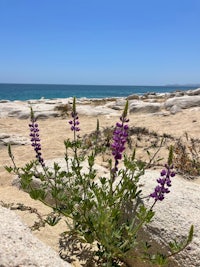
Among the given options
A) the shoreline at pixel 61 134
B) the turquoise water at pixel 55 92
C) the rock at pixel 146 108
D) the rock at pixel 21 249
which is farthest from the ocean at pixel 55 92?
the rock at pixel 21 249

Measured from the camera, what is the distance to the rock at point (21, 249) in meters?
2.38

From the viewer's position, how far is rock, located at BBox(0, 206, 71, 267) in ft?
7.82

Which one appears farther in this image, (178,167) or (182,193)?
(178,167)

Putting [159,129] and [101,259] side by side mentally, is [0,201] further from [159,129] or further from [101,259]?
[159,129]

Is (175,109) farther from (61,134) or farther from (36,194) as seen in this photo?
(36,194)

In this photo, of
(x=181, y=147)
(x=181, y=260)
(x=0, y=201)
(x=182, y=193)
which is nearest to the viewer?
(x=181, y=260)

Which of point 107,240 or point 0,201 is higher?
point 107,240

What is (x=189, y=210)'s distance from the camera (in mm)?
3643

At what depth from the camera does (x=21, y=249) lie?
2521mm

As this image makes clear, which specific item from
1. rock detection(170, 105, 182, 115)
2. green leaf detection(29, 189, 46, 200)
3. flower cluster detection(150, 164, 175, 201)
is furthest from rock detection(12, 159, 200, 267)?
rock detection(170, 105, 182, 115)

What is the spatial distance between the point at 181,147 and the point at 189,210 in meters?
3.83

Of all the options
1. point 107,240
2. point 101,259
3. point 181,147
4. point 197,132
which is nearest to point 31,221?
point 101,259

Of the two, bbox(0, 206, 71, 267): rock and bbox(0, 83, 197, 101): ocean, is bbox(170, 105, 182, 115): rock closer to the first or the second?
bbox(0, 206, 71, 267): rock

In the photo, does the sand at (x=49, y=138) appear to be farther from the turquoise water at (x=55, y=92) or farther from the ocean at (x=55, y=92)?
the turquoise water at (x=55, y=92)
